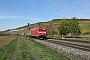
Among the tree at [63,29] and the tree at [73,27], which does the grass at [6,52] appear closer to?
the tree at [73,27]

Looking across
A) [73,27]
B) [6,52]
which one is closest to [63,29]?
[73,27]

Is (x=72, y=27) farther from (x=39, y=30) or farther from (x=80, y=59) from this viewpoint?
(x=80, y=59)

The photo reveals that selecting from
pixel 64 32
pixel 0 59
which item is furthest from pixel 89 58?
pixel 64 32

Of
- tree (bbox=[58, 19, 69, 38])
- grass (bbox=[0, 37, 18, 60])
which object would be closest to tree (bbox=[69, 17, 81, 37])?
tree (bbox=[58, 19, 69, 38])

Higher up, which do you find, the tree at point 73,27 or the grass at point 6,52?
the tree at point 73,27

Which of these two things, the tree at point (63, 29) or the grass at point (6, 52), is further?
the tree at point (63, 29)

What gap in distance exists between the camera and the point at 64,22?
95.4 meters

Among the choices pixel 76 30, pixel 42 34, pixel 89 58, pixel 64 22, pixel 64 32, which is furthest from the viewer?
pixel 64 22

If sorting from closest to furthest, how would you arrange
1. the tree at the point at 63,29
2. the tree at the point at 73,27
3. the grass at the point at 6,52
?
the grass at the point at 6,52 < the tree at the point at 73,27 < the tree at the point at 63,29

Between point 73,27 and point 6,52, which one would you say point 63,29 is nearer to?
point 73,27

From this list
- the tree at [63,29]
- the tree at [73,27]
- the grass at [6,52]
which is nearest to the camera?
the grass at [6,52]

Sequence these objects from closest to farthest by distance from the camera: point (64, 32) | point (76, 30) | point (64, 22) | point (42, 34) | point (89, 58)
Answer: point (89, 58) → point (42, 34) → point (76, 30) → point (64, 32) → point (64, 22)

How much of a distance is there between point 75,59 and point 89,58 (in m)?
1.09

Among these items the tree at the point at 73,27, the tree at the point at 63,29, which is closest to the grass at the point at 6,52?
the tree at the point at 73,27
